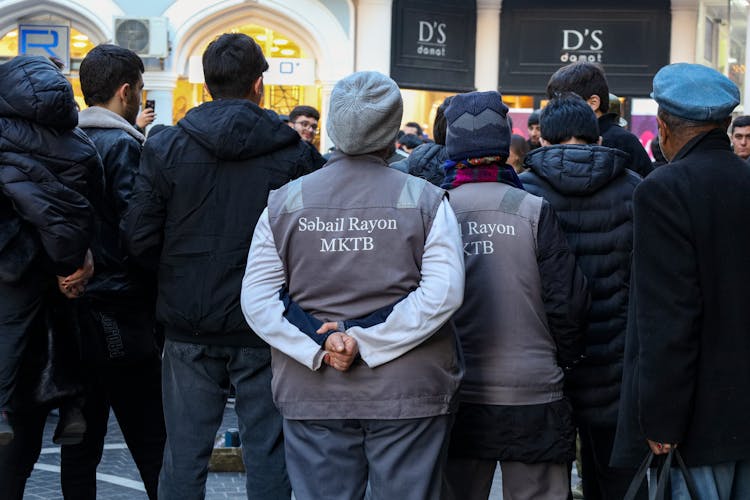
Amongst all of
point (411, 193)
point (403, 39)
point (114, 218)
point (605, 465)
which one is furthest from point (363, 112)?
point (403, 39)

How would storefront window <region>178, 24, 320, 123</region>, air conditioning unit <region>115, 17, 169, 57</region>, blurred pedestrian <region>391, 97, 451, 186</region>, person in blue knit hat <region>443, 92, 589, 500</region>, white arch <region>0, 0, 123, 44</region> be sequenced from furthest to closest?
storefront window <region>178, 24, 320, 123</region> → white arch <region>0, 0, 123, 44</region> → air conditioning unit <region>115, 17, 169, 57</region> → blurred pedestrian <region>391, 97, 451, 186</region> → person in blue knit hat <region>443, 92, 589, 500</region>

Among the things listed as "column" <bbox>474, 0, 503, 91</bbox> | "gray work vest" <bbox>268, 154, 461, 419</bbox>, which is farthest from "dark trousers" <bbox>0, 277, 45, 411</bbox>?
"column" <bbox>474, 0, 503, 91</bbox>

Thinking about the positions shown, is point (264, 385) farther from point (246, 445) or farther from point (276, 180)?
point (276, 180)

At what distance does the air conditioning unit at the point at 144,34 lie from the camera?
717 inches

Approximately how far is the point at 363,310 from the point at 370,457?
1.53 feet

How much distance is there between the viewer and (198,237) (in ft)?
15.0

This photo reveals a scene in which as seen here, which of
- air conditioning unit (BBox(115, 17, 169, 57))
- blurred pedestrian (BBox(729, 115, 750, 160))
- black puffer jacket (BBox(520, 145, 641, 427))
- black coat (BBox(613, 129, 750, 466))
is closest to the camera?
black coat (BBox(613, 129, 750, 466))

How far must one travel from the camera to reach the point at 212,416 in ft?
15.3

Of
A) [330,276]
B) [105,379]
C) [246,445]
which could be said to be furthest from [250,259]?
[105,379]

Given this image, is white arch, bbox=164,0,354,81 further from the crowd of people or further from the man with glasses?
the crowd of people

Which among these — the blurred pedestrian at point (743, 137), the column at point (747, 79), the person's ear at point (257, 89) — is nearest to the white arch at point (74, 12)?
the column at point (747, 79)

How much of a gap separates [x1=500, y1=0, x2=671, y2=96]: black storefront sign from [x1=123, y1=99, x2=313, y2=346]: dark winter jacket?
15374mm

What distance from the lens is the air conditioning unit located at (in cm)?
1822

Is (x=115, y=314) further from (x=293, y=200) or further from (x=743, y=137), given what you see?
(x=743, y=137)
